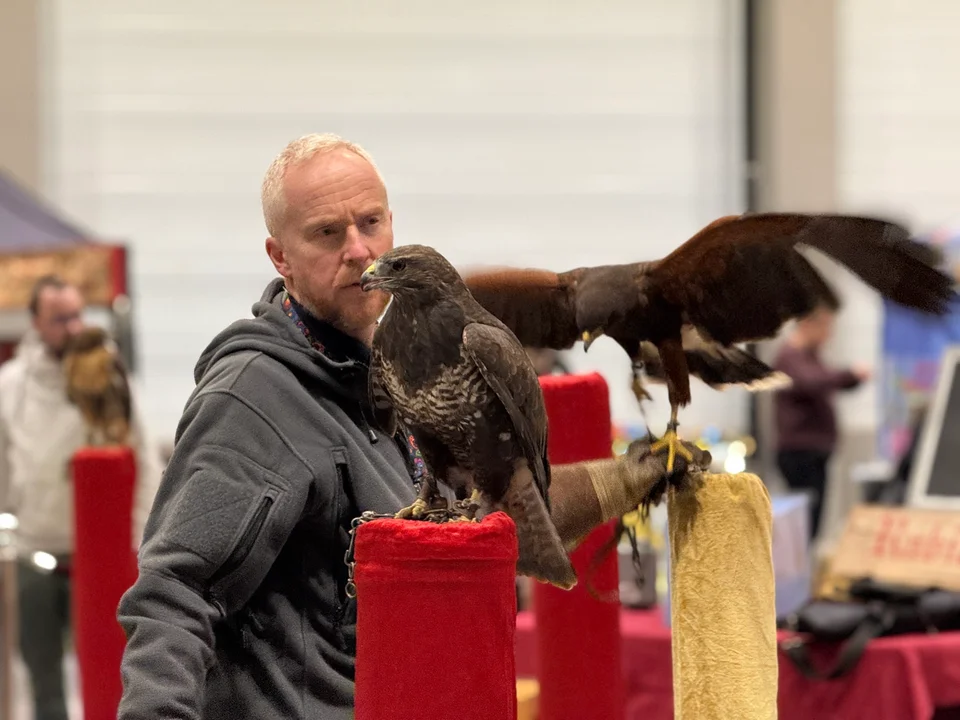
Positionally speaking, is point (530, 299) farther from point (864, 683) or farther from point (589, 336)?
point (864, 683)

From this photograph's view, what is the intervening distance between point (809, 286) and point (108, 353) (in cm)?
272

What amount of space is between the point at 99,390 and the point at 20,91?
410cm

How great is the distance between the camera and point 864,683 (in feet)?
8.68

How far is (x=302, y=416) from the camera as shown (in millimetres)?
1517

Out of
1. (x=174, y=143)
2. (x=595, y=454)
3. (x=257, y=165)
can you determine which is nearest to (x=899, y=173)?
(x=257, y=165)

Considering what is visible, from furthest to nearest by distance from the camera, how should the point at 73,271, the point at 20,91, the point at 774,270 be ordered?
the point at 20,91 → the point at 73,271 → the point at 774,270

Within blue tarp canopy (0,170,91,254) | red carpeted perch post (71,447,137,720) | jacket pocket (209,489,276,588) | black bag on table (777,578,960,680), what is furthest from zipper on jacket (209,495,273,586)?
blue tarp canopy (0,170,91,254)

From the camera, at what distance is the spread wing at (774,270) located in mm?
1448

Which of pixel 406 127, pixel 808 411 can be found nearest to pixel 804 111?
pixel 808 411

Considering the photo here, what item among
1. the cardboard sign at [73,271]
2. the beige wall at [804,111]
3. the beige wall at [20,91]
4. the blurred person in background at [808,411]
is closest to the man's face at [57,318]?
the cardboard sign at [73,271]

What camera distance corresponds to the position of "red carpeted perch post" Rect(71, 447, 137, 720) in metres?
2.45

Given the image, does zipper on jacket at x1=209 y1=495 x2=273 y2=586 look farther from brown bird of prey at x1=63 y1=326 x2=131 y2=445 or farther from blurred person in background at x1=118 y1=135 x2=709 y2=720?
brown bird of prey at x1=63 y1=326 x2=131 y2=445

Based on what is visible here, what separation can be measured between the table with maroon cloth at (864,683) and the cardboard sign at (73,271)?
8.78 ft

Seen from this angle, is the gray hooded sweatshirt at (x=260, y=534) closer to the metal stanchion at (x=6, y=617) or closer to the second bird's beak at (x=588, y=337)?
the second bird's beak at (x=588, y=337)
